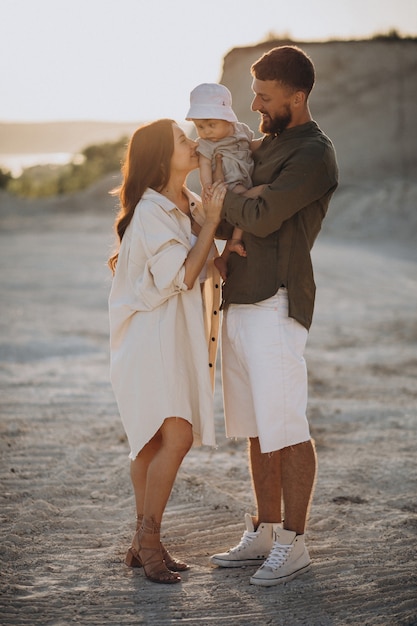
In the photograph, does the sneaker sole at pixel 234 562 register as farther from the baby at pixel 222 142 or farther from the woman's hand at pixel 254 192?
the woman's hand at pixel 254 192

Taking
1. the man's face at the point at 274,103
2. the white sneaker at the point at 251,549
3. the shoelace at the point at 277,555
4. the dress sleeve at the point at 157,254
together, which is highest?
the man's face at the point at 274,103

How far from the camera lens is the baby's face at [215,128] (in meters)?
4.25

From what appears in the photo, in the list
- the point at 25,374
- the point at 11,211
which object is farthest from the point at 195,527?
the point at 11,211

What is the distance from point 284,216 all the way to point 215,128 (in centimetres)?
56

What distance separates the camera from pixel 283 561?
13.9 ft

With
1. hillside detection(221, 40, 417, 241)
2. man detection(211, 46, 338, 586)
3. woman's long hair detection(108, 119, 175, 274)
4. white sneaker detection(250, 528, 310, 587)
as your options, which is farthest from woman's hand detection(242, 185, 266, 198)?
hillside detection(221, 40, 417, 241)

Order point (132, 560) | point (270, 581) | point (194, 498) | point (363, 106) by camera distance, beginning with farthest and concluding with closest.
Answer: point (363, 106) < point (194, 498) < point (132, 560) < point (270, 581)

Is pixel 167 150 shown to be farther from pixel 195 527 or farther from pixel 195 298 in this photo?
pixel 195 527

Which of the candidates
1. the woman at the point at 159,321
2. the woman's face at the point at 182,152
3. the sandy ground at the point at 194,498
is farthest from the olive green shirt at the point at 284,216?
the sandy ground at the point at 194,498

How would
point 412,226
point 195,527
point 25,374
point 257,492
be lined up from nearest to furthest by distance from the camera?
point 257,492 → point 195,527 → point 25,374 → point 412,226

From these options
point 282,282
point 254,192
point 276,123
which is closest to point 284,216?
point 254,192

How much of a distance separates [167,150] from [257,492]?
1715 mm

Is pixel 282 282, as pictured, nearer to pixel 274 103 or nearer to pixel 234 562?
pixel 274 103

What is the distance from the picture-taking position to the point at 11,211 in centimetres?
2998
